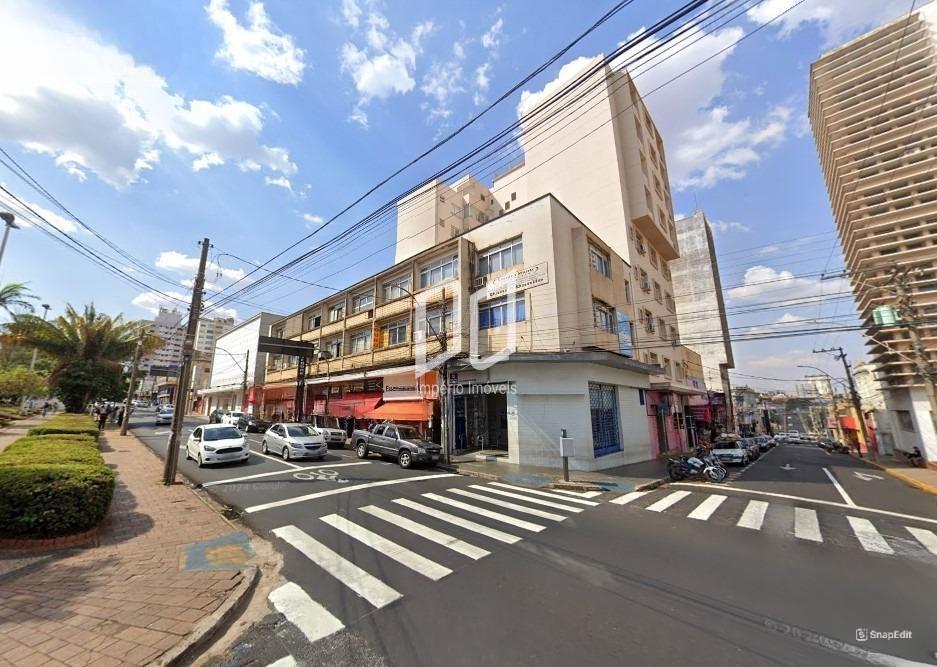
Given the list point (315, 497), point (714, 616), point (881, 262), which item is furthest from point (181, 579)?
point (881, 262)

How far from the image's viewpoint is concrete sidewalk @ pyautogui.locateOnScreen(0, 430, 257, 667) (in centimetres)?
345

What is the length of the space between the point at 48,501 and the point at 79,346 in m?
31.1

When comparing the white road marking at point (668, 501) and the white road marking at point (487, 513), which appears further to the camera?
the white road marking at point (668, 501)

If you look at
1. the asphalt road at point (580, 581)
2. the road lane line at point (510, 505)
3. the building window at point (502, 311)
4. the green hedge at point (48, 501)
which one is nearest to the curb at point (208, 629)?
the asphalt road at point (580, 581)

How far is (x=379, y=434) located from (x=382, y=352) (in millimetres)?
8098

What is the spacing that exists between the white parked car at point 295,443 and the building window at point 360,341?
440 inches

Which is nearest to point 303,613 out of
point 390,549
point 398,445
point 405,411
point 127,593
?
point 390,549

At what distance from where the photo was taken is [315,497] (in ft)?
31.6

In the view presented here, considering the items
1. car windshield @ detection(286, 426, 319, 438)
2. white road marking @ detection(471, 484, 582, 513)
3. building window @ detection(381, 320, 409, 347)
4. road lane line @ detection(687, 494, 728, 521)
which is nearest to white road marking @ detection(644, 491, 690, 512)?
road lane line @ detection(687, 494, 728, 521)

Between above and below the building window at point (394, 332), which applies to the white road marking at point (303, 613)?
below

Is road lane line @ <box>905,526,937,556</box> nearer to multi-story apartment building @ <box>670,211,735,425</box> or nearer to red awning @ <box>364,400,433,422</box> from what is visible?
red awning @ <box>364,400,433,422</box>

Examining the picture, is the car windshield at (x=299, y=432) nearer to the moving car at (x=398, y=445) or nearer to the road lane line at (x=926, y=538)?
the moving car at (x=398, y=445)

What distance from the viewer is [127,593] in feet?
14.9

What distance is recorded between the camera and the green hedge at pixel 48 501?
5765 mm
